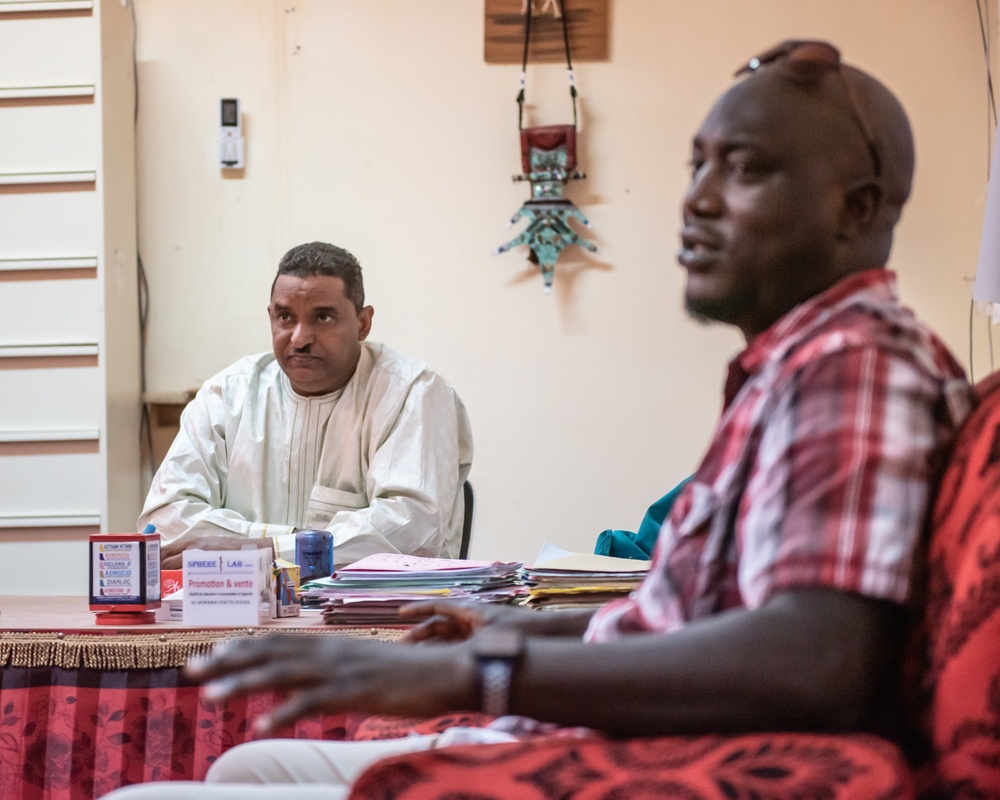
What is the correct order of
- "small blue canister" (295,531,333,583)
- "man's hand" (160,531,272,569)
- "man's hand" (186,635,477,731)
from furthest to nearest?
1. "man's hand" (160,531,272,569)
2. "small blue canister" (295,531,333,583)
3. "man's hand" (186,635,477,731)

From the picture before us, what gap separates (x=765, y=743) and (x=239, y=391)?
2.78 metres

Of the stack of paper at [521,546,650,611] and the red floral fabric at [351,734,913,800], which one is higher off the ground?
the red floral fabric at [351,734,913,800]

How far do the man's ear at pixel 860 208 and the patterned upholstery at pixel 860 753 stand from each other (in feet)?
0.71

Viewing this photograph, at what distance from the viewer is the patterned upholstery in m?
0.81

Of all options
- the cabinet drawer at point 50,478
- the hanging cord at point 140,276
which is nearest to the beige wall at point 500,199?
the hanging cord at point 140,276

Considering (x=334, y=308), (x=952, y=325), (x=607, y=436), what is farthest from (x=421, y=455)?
(x=952, y=325)

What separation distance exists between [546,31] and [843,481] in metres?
4.01

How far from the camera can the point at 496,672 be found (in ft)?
2.77

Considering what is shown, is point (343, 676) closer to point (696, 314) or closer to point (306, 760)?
point (306, 760)

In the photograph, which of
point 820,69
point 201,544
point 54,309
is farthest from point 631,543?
point 54,309

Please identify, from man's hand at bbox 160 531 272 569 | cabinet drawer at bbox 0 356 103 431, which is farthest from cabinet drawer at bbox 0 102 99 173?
man's hand at bbox 160 531 272 569

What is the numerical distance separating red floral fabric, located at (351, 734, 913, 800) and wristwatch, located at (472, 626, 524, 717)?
0.16 ft

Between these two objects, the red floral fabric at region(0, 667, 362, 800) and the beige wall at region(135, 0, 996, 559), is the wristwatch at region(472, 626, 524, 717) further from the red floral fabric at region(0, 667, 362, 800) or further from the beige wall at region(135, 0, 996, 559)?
the beige wall at region(135, 0, 996, 559)

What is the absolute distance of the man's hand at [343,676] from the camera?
80cm
